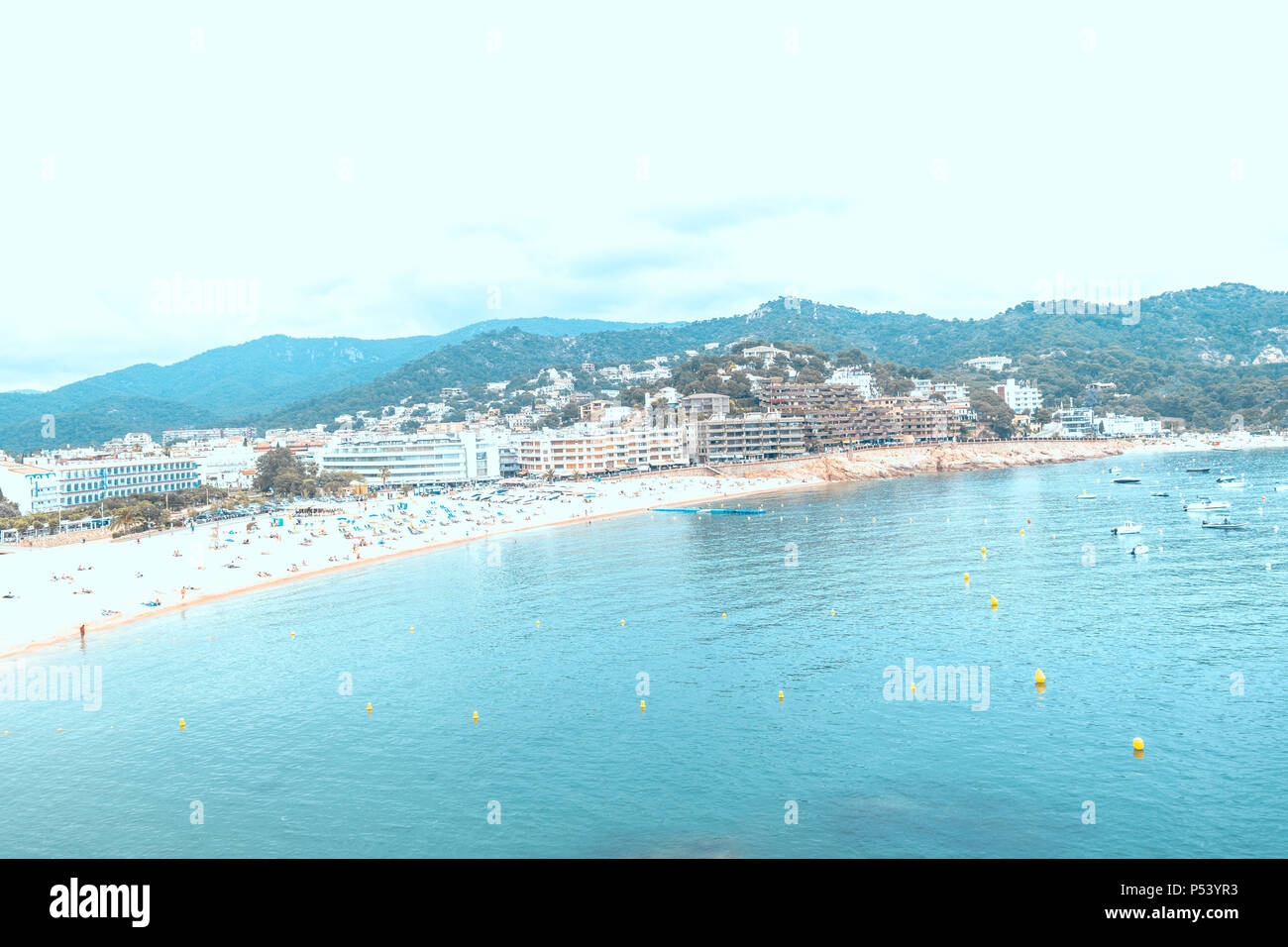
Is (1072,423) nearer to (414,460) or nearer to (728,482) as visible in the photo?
(728,482)

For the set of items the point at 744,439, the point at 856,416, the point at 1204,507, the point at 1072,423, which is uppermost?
the point at 856,416

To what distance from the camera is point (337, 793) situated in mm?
24250

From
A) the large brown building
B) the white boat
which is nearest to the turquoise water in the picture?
the white boat

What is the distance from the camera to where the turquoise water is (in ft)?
70.5

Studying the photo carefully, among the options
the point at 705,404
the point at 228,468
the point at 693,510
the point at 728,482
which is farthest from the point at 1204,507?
the point at 228,468

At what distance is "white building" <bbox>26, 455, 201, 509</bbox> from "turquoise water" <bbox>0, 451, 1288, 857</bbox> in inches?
2653

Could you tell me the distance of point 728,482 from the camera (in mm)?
126688

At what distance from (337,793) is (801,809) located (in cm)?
1317

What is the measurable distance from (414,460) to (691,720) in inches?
4382

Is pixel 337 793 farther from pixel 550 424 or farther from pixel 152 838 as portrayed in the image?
pixel 550 424

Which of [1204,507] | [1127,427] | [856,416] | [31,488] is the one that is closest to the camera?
[1204,507]

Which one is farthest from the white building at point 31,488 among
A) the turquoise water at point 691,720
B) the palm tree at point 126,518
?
the turquoise water at point 691,720

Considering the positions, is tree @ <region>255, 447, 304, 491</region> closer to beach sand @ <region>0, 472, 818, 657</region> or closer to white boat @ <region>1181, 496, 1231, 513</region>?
beach sand @ <region>0, 472, 818, 657</region>
